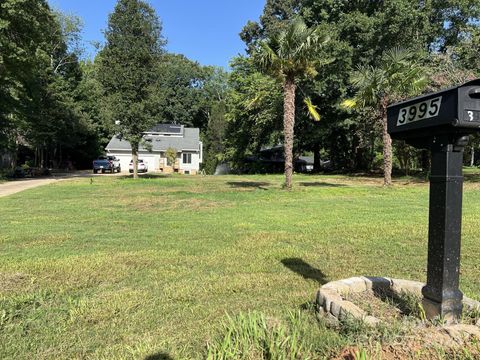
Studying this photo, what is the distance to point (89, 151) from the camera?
5522 centimetres

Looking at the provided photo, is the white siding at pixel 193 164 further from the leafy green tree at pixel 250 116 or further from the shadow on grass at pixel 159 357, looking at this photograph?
the shadow on grass at pixel 159 357

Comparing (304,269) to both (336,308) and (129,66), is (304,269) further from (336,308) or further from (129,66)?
(129,66)

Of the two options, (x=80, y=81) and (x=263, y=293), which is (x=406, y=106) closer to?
(x=263, y=293)

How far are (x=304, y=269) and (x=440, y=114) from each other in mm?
3262

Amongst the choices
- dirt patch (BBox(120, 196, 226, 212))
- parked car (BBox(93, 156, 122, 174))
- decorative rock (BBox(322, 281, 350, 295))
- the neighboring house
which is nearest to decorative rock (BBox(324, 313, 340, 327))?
decorative rock (BBox(322, 281, 350, 295))

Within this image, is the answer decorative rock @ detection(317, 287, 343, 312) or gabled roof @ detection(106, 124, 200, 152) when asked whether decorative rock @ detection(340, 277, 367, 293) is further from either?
gabled roof @ detection(106, 124, 200, 152)

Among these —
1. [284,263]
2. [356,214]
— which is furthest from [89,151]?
[284,263]

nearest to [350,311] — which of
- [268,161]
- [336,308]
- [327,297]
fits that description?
[336,308]

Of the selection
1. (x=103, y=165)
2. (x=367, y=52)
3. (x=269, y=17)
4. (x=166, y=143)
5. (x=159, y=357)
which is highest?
(x=269, y=17)

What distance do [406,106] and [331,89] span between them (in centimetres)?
2848

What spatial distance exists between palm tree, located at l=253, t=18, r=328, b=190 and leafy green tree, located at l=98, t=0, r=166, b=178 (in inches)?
444

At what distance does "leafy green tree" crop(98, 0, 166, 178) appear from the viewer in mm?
26719

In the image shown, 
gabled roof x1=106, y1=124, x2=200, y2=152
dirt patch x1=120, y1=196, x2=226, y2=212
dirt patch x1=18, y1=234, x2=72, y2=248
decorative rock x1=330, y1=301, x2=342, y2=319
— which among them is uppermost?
gabled roof x1=106, y1=124, x2=200, y2=152

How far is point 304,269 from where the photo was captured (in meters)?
5.87
